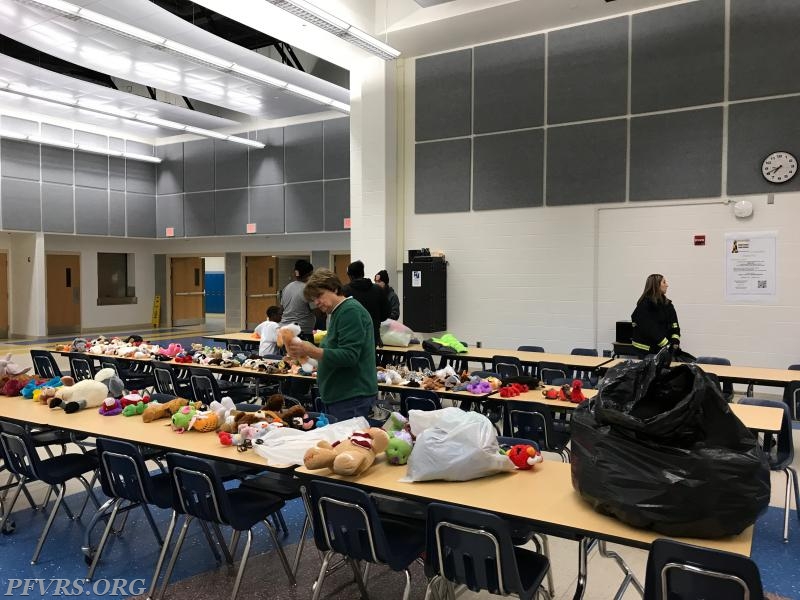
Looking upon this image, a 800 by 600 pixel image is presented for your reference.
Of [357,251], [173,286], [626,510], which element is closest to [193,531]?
[626,510]

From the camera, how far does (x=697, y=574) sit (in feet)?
6.52

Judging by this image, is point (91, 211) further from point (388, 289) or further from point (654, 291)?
point (654, 291)

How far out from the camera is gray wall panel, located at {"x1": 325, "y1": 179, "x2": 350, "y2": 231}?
1288cm

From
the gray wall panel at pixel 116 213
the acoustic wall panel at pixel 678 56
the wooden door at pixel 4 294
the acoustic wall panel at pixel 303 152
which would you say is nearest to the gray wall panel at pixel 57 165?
the gray wall panel at pixel 116 213

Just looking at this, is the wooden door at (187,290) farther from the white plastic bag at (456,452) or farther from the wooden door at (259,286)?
the white plastic bag at (456,452)

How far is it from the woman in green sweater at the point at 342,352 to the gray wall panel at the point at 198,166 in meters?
12.1

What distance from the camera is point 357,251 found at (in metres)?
→ 10.5

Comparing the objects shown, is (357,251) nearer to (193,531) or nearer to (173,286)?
(193,531)

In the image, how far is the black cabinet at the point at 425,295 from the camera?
9.77 m

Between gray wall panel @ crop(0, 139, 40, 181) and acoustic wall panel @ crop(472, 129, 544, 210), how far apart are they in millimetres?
10068

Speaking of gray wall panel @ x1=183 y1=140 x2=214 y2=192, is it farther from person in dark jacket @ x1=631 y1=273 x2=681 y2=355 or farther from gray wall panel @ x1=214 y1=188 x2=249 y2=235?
person in dark jacket @ x1=631 y1=273 x2=681 y2=355

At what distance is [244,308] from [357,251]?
641 cm

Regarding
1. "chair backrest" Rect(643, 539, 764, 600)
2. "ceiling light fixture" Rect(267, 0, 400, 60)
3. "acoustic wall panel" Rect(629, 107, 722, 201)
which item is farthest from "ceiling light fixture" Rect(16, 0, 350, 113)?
"chair backrest" Rect(643, 539, 764, 600)

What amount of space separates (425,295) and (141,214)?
370 inches
